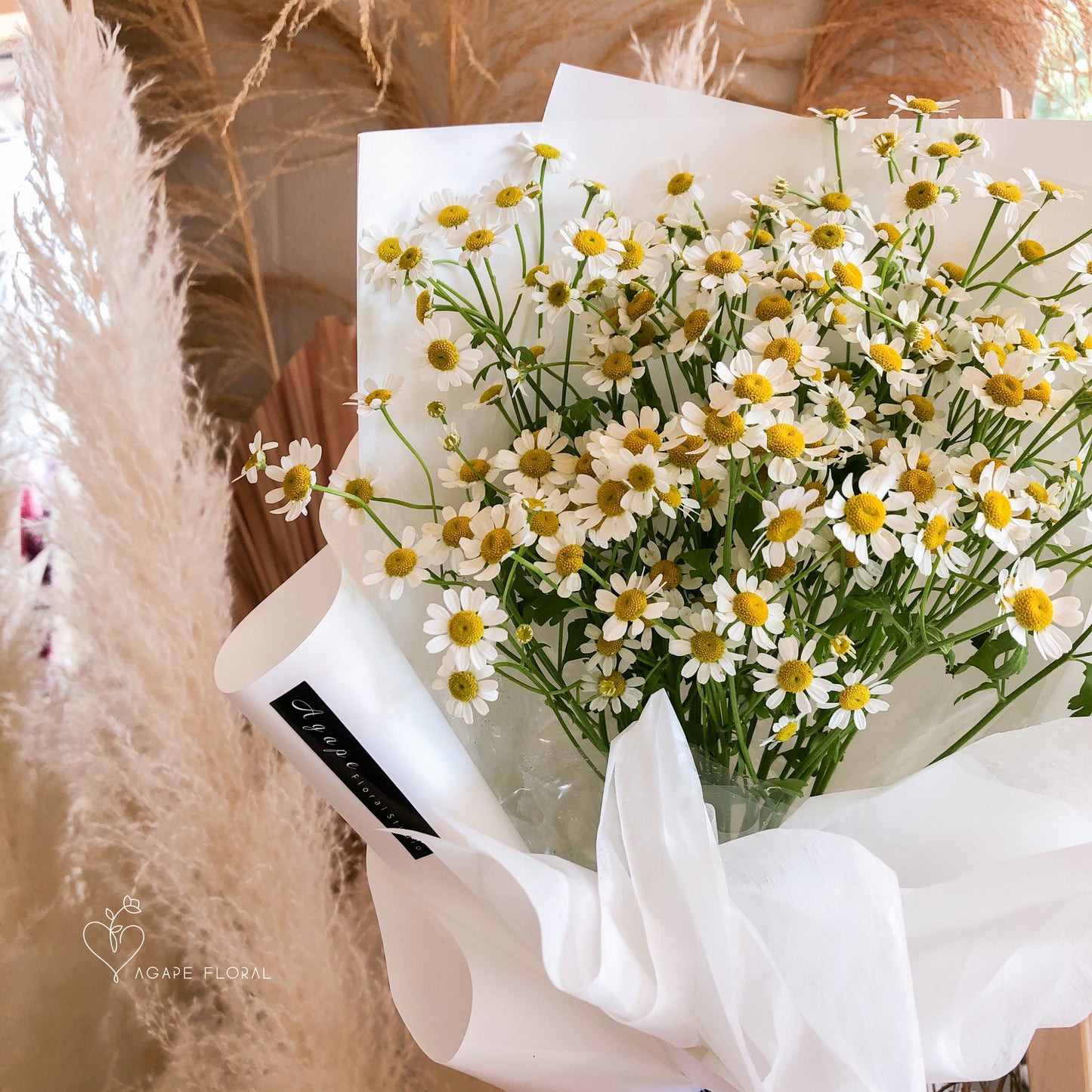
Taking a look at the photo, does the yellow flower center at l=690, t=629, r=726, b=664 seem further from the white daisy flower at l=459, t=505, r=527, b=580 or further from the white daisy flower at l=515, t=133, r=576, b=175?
the white daisy flower at l=515, t=133, r=576, b=175

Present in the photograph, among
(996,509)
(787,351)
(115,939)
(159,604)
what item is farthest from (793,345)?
(115,939)

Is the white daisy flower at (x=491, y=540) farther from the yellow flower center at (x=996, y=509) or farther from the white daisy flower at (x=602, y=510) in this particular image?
the yellow flower center at (x=996, y=509)

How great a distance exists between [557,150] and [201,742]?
0.56 m

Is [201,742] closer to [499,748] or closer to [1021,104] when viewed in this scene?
[499,748]

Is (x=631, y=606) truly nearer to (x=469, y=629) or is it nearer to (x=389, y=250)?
(x=469, y=629)

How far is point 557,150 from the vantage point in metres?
0.49

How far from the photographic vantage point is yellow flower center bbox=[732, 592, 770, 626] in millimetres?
368

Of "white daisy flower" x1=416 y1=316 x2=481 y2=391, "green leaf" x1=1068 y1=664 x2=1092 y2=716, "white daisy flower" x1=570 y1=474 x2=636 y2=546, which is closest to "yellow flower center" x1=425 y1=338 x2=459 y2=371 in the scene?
"white daisy flower" x1=416 y1=316 x2=481 y2=391

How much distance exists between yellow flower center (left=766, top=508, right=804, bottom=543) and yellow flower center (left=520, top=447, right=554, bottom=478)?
0.11m

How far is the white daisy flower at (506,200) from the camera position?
18.3 inches

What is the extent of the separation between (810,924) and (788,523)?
0.18m

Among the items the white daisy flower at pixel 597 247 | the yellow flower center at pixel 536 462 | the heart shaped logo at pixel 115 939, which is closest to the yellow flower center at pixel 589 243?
the white daisy flower at pixel 597 247

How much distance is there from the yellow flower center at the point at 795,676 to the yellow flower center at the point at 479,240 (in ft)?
0.83

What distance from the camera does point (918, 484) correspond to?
0.37 metres
